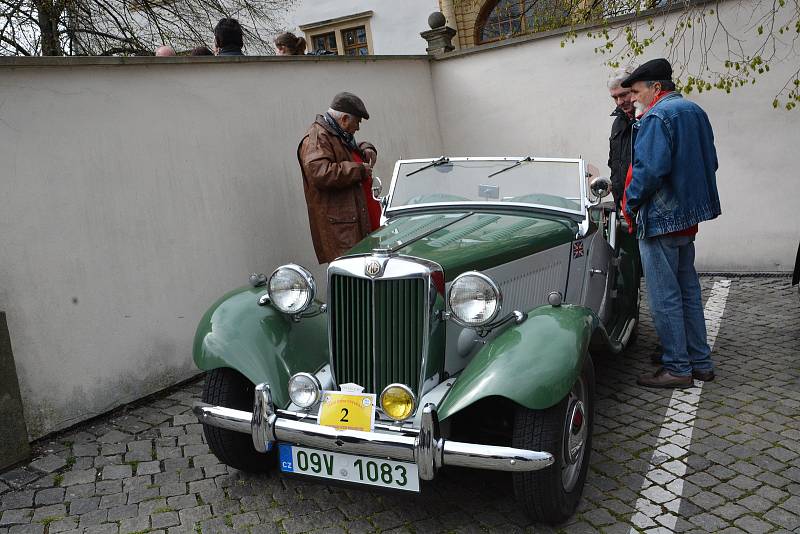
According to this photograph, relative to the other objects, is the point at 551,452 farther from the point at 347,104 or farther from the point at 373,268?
the point at 347,104

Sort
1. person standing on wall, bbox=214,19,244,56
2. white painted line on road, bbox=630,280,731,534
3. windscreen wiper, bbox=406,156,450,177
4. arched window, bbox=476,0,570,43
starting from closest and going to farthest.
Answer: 1. white painted line on road, bbox=630,280,731,534
2. windscreen wiper, bbox=406,156,450,177
3. person standing on wall, bbox=214,19,244,56
4. arched window, bbox=476,0,570,43

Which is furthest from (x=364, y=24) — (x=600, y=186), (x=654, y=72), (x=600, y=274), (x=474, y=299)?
(x=474, y=299)

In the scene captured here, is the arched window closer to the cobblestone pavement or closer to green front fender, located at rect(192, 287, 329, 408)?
the cobblestone pavement

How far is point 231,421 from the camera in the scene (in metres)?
2.89

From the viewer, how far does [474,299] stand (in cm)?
287

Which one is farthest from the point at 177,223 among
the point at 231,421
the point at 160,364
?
the point at 231,421

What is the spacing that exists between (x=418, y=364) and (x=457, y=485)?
700 mm

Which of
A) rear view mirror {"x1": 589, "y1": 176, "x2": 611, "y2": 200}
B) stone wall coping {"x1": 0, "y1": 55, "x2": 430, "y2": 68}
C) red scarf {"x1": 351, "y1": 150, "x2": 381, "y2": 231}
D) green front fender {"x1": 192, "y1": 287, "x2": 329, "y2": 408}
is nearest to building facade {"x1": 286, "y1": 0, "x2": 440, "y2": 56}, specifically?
stone wall coping {"x1": 0, "y1": 55, "x2": 430, "y2": 68}

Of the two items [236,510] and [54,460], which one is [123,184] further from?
[236,510]

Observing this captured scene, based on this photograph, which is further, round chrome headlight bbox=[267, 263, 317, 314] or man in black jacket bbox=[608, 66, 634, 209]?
man in black jacket bbox=[608, 66, 634, 209]

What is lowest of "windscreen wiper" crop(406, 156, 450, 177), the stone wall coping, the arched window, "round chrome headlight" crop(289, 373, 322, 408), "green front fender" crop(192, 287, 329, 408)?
"round chrome headlight" crop(289, 373, 322, 408)

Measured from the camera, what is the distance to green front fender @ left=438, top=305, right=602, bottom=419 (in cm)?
261

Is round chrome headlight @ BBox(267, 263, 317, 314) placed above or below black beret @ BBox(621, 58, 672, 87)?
below

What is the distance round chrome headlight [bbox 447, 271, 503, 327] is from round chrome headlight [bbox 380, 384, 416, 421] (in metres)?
0.37
